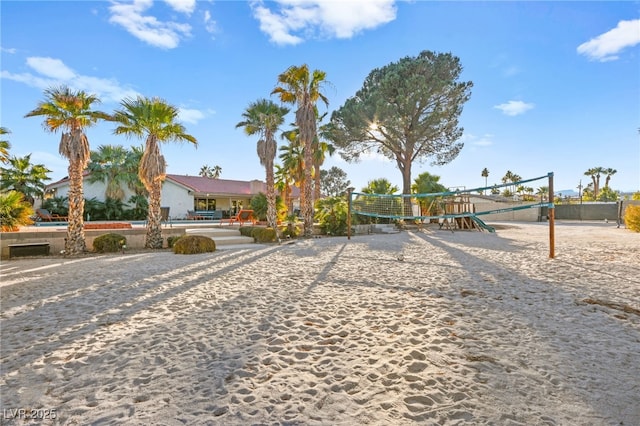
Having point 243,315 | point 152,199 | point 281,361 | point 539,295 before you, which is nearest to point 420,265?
point 539,295

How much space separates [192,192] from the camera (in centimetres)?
2447

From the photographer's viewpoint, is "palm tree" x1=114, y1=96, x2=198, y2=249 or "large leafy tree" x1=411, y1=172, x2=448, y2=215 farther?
"large leafy tree" x1=411, y1=172, x2=448, y2=215

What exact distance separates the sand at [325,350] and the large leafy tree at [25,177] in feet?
67.8

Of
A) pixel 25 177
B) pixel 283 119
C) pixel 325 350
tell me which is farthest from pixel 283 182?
pixel 325 350

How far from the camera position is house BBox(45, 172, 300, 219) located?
22.6 meters

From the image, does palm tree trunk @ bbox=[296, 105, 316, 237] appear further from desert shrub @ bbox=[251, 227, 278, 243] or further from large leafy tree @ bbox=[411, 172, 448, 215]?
large leafy tree @ bbox=[411, 172, 448, 215]

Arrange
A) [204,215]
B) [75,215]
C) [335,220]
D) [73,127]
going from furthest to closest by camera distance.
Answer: [204,215] < [335,220] < [75,215] < [73,127]

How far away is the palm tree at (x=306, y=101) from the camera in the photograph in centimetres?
1443

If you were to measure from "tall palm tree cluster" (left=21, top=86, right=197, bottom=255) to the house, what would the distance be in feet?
47.7

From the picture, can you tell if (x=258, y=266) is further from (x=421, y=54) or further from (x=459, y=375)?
(x=421, y=54)

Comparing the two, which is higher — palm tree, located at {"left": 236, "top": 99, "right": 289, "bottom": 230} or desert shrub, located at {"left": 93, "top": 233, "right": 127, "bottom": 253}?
palm tree, located at {"left": 236, "top": 99, "right": 289, "bottom": 230}

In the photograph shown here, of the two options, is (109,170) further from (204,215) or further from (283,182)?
(283,182)

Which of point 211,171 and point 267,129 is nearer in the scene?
point 267,129

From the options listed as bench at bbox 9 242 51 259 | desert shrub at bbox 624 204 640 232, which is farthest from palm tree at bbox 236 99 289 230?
desert shrub at bbox 624 204 640 232
